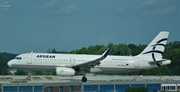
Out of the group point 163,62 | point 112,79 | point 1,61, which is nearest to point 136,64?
point 163,62

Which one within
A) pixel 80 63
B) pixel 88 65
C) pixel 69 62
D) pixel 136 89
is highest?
pixel 69 62

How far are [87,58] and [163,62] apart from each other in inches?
384

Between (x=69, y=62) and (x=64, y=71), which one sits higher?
(x=69, y=62)

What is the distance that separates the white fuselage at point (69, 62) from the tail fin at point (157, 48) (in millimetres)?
1647

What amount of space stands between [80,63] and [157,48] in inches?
489

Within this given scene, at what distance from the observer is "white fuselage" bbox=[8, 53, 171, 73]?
9406 centimetres

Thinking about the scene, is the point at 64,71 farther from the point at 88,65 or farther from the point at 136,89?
the point at 136,89

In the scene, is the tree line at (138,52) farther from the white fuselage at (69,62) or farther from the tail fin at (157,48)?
the white fuselage at (69,62)

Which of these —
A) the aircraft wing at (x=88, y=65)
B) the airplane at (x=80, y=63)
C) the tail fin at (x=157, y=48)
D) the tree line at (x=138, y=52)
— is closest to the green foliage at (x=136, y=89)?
the airplane at (x=80, y=63)

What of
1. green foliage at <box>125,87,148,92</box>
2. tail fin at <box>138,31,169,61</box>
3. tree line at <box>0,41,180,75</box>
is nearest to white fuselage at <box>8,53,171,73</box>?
tail fin at <box>138,31,169,61</box>

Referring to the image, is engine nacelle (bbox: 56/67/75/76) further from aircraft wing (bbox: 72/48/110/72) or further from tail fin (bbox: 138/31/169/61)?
tail fin (bbox: 138/31/169/61)

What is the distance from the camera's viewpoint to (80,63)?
9531 cm

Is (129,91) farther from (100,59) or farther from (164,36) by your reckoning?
(164,36)

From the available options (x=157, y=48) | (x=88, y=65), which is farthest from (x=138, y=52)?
(x=88, y=65)
